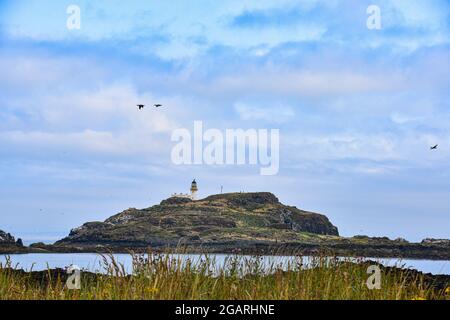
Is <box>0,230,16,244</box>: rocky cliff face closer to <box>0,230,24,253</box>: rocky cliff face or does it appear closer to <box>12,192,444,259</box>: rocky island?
<box>0,230,24,253</box>: rocky cliff face

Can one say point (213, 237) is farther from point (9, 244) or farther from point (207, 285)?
point (207, 285)

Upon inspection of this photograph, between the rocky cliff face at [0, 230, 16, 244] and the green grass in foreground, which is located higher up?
the rocky cliff face at [0, 230, 16, 244]

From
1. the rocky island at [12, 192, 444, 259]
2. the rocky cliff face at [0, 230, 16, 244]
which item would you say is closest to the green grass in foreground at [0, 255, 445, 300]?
the rocky cliff face at [0, 230, 16, 244]

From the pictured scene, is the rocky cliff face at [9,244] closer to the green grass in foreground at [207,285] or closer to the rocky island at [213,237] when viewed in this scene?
the rocky island at [213,237]

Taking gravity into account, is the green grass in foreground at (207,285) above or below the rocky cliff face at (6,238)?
below

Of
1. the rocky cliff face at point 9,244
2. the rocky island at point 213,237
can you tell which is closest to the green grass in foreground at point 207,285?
the rocky cliff face at point 9,244

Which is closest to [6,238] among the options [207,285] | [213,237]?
[213,237]

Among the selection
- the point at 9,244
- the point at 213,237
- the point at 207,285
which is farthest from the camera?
the point at 213,237

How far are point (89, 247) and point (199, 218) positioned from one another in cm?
3050

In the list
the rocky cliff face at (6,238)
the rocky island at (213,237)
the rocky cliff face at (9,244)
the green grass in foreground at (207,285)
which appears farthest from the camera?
the rocky island at (213,237)

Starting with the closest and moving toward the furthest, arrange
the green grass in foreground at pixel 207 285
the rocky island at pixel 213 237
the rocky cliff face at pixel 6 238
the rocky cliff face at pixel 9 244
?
the green grass in foreground at pixel 207 285 → the rocky cliff face at pixel 9 244 → the rocky cliff face at pixel 6 238 → the rocky island at pixel 213 237

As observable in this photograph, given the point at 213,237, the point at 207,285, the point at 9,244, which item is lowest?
the point at 207,285
